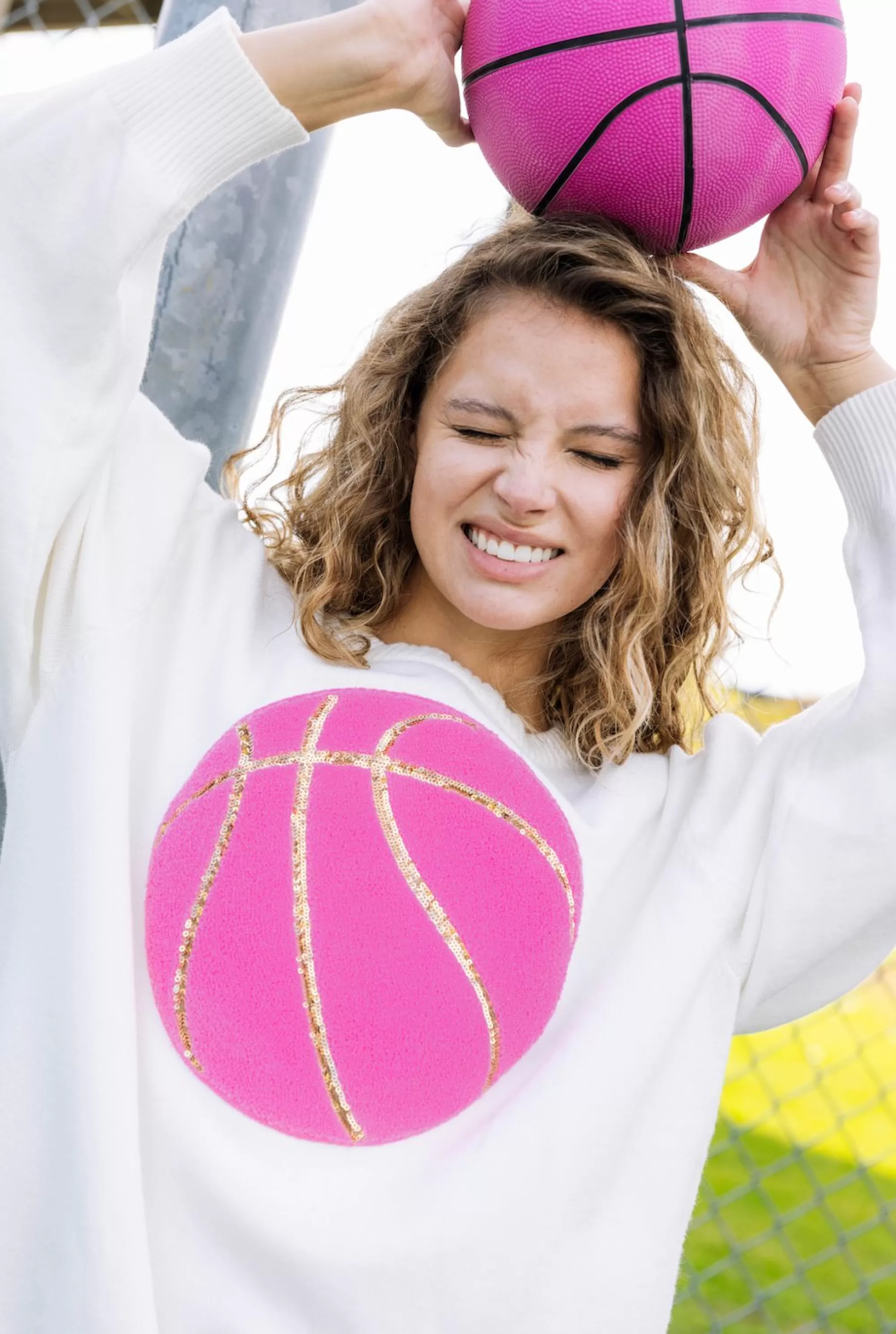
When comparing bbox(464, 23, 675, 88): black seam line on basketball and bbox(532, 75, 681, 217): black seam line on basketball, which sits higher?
bbox(464, 23, 675, 88): black seam line on basketball

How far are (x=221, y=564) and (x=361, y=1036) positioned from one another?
0.69 metres

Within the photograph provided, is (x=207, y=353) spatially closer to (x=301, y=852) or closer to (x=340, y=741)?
(x=340, y=741)

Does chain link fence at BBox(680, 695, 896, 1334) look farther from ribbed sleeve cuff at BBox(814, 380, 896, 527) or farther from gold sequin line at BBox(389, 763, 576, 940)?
gold sequin line at BBox(389, 763, 576, 940)

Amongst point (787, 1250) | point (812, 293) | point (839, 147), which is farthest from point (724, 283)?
point (787, 1250)

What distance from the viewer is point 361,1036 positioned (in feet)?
4.47

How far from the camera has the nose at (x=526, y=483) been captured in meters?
1.60

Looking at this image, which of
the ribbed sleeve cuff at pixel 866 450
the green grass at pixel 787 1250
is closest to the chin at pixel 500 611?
the ribbed sleeve cuff at pixel 866 450

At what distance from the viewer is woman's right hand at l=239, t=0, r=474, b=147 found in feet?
5.19

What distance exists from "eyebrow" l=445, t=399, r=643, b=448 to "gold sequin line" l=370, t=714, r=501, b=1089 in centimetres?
47

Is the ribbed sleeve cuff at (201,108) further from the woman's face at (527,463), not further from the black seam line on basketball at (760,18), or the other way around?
the black seam line on basketball at (760,18)

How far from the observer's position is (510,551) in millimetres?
1670

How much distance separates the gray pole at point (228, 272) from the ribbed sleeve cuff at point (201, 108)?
27cm

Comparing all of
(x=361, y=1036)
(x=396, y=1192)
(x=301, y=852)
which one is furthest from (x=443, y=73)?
(x=396, y=1192)

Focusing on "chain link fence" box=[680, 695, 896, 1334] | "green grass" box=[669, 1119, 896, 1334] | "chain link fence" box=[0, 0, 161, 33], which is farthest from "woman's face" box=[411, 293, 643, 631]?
"green grass" box=[669, 1119, 896, 1334]
